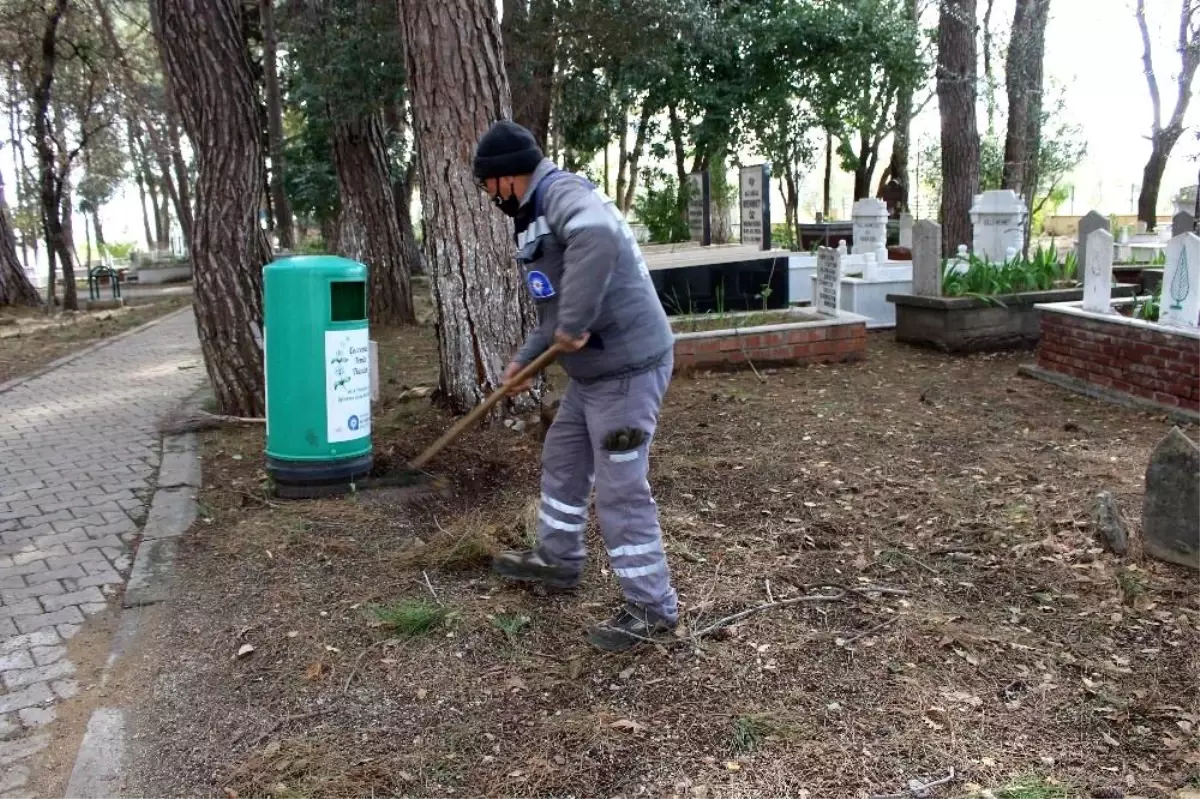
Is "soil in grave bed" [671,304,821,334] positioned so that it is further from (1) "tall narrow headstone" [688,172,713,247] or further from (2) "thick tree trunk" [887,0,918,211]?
(2) "thick tree trunk" [887,0,918,211]

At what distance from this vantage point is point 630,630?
3.53 metres

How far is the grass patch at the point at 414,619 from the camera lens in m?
3.68

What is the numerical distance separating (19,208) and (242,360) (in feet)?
136

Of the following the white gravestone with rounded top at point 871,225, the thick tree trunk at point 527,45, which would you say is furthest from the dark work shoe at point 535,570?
the white gravestone with rounded top at point 871,225

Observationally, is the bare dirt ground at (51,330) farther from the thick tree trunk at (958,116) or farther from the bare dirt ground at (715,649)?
the thick tree trunk at (958,116)

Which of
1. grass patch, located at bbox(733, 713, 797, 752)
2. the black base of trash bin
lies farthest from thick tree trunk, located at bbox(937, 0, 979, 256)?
grass patch, located at bbox(733, 713, 797, 752)

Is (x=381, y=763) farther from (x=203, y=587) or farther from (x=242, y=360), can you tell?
(x=242, y=360)

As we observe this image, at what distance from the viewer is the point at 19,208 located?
137ft

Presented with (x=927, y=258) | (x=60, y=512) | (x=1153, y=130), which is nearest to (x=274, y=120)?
(x=927, y=258)

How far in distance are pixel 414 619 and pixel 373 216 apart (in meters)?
9.25

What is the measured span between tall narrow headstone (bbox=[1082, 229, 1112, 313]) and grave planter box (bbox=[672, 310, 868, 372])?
1.95 metres

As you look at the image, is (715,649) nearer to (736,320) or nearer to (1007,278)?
(736,320)

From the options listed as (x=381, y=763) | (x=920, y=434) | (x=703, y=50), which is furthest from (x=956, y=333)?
(x=703, y=50)

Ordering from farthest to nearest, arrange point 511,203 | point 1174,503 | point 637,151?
point 637,151, point 1174,503, point 511,203
